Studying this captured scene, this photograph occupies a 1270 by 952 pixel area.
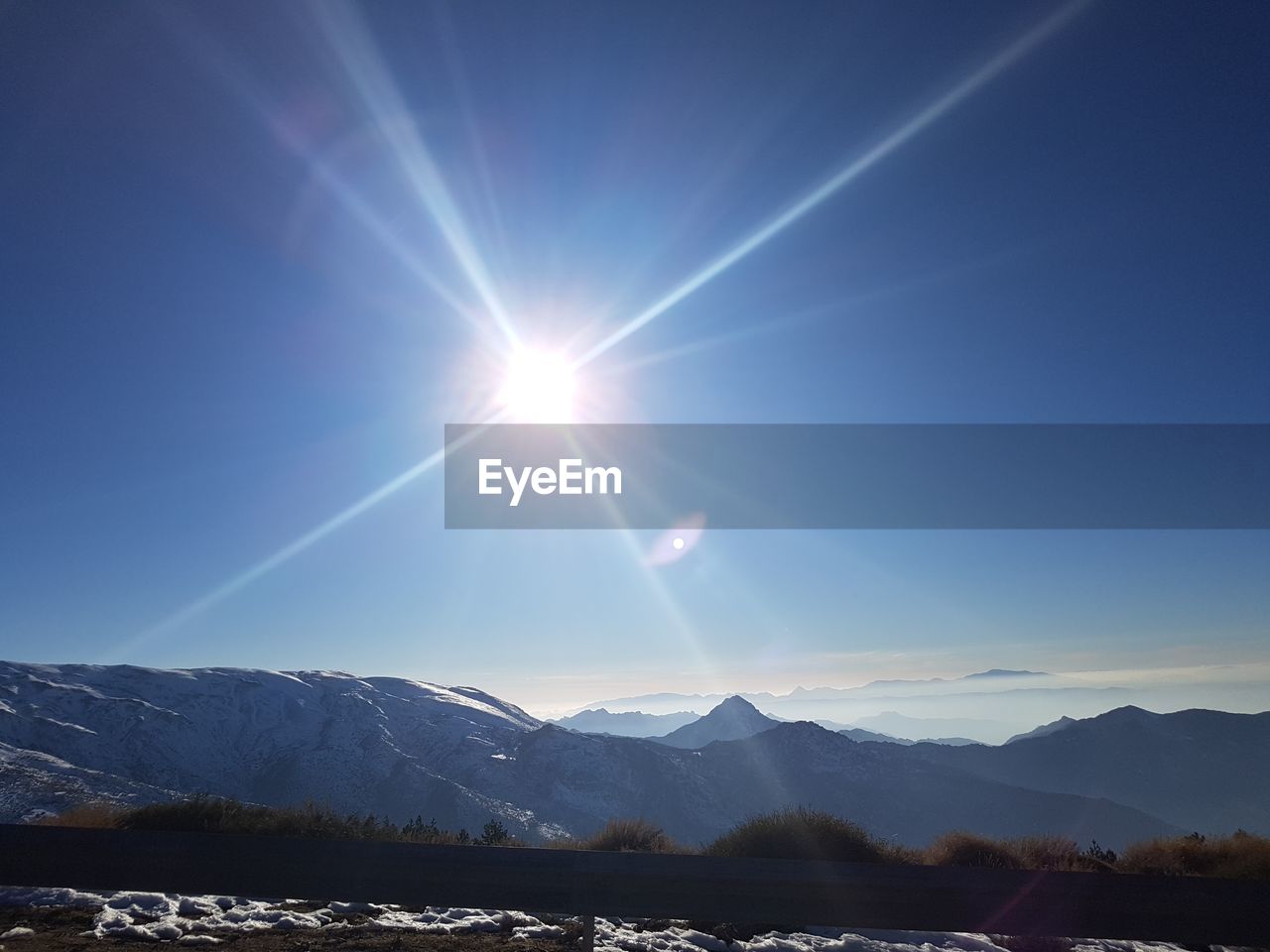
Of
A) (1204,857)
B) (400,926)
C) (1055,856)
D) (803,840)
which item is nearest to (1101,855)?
(1204,857)

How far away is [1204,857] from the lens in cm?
920

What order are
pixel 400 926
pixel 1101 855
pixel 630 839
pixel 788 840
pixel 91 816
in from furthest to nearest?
pixel 1101 855 < pixel 91 816 < pixel 630 839 < pixel 788 840 < pixel 400 926

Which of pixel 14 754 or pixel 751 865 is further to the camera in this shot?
pixel 14 754

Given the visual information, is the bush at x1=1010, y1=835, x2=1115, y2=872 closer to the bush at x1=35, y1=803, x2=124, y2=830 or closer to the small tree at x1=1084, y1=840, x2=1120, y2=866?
the small tree at x1=1084, y1=840, x2=1120, y2=866

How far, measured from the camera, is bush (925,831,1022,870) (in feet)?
29.2

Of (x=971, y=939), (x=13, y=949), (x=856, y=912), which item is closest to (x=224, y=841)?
(x=13, y=949)

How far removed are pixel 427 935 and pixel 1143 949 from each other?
600 centimetres

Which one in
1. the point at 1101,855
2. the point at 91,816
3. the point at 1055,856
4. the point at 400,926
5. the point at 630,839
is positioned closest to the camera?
the point at 400,926

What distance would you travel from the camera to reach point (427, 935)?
590 centimetres

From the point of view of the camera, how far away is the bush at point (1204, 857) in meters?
8.48

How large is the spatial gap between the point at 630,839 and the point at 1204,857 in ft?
24.9

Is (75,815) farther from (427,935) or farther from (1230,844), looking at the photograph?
(1230,844)

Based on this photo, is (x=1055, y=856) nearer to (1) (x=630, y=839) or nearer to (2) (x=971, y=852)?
(2) (x=971, y=852)

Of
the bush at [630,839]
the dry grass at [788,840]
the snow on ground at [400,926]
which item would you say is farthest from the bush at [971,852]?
the bush at [630,839]
